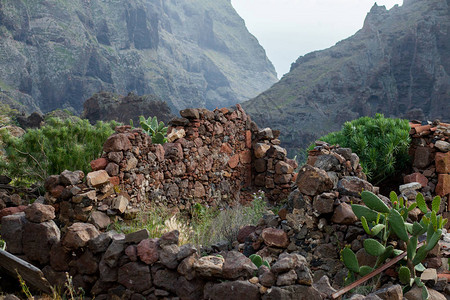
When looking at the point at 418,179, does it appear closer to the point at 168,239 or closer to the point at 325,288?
the point at 325,288

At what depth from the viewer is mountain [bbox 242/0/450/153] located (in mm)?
45344

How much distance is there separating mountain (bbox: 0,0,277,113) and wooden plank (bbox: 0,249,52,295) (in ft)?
155

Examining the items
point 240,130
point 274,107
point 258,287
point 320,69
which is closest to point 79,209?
point 258,287

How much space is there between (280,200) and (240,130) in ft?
6.92

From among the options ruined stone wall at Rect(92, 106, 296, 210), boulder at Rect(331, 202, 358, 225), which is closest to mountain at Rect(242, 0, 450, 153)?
ruined stone wall at Rect(92, 106, 296, 210)

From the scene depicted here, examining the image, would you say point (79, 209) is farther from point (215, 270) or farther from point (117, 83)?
point (117, 83)

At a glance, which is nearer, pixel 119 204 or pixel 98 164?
pixel 119 204

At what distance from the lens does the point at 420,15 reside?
54094mm

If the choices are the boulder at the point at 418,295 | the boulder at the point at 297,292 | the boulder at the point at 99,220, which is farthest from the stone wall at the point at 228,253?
the boulder at the point at 99,220

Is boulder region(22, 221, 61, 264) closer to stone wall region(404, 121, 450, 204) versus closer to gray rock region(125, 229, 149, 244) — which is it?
gray rock region(125, 229, 149, 244)

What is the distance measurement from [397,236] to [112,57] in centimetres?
8327

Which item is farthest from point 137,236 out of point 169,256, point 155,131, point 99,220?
point 155,131

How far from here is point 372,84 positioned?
163 feet

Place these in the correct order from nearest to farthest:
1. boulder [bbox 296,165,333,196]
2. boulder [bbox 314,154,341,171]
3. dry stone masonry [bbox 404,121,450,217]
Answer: boulder [bbox 296,165,333,196] < boulder [bbox 314,154,341,171] < dry stone masonry [bbox 404,121,450,217]
